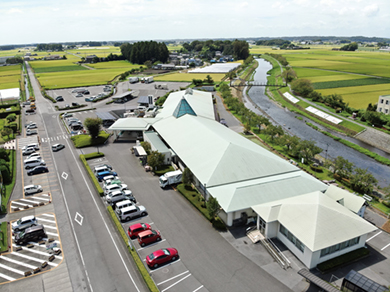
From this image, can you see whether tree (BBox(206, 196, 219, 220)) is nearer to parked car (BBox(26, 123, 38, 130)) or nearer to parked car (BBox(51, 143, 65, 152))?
parked car (BBox(51, 143, 65, 152))

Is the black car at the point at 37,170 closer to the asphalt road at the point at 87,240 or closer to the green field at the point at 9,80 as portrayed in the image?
the asphalt road at the point at 87,240

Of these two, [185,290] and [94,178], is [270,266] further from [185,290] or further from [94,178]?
[94,178]

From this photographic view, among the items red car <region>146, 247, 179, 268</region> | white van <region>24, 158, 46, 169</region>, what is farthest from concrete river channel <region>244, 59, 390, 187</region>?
white van <region>24, 158, 46, 169</region>

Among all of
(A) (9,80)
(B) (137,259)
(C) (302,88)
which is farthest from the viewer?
(A) (9,80)


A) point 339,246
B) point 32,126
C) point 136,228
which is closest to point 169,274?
point 136,228

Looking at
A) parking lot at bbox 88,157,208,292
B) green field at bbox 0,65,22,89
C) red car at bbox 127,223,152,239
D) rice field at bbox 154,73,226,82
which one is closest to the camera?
parking lot at bbox 88,157,208,292

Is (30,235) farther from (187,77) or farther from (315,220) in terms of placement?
(187,77)
